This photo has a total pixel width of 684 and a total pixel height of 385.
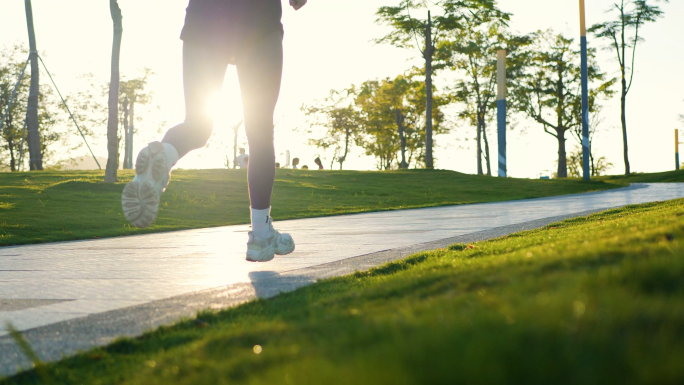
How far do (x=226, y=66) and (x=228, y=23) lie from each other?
0.84 feet

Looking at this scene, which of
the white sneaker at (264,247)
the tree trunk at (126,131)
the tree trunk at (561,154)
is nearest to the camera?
the white sneaker at (264,247)

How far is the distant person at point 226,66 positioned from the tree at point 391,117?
47405mm

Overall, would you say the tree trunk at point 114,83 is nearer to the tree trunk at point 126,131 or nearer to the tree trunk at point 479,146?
the tree trunk at point 126,131

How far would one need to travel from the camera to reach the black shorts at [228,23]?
3619mm

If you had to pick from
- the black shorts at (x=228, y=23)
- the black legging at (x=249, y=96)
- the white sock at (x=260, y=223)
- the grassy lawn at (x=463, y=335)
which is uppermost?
the black shorts at (x=228, y=23)

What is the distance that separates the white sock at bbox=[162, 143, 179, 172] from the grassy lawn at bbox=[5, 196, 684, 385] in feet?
3.87

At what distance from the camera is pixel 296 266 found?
4.30 m

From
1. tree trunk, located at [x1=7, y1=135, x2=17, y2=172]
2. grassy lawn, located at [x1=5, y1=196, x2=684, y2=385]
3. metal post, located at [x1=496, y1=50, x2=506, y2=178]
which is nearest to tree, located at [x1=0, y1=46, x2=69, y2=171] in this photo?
tree trunk, located at [x1=7, y1=135, x2=17, y2=172]

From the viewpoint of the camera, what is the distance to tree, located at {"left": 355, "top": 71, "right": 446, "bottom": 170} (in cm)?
5400

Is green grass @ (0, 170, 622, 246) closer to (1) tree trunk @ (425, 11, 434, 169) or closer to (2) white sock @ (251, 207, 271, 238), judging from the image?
(1) tree trunk @ (425, 11, 434, 169)

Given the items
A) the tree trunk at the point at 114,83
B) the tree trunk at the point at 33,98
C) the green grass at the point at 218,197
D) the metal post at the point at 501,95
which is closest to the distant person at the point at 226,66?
the green grass at the point at 218,197

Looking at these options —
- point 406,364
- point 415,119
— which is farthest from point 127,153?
point 406,364

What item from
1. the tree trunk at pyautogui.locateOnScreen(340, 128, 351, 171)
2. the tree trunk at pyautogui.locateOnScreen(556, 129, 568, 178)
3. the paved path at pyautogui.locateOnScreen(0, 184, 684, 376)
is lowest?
the paved path at pyautogui.locateOnScreen(0, 184, 684, 376)

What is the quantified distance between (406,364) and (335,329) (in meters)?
0.52
